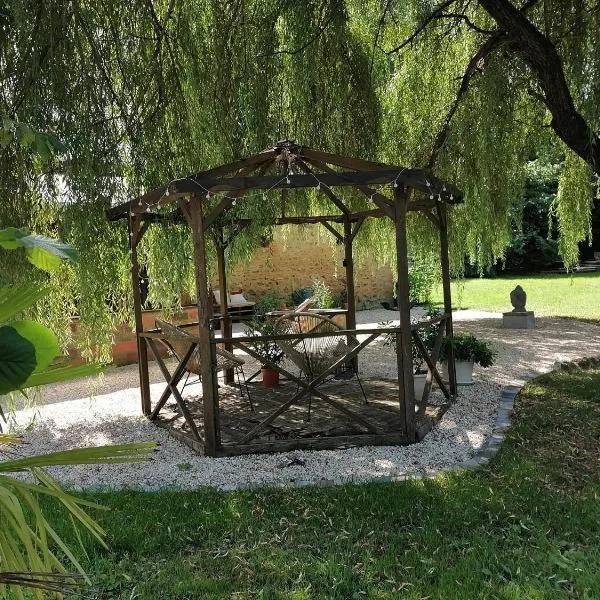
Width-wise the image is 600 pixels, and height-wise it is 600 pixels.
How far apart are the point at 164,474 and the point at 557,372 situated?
5283mm

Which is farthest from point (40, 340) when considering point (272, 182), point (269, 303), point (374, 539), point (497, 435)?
point (269, 303)

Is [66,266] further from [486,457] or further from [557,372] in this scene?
[557,372]

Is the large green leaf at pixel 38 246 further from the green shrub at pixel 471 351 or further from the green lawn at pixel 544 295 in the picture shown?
the green lawn at pixel 544 295

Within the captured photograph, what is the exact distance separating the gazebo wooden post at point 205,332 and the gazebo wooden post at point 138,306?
111 centimetres

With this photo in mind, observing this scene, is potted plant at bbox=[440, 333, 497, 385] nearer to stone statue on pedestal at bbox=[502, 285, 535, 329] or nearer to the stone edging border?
the stone edging border

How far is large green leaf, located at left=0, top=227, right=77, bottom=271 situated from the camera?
0.75 m

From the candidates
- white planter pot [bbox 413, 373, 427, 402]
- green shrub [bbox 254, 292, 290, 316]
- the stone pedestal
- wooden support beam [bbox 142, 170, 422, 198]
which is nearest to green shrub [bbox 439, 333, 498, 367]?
white planter pot [bbox 413, 373, 427, 402]

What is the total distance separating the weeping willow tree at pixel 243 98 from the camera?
509 centimetres

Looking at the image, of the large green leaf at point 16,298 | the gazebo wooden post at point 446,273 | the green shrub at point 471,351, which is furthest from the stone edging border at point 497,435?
the large green leaf at point 16,298

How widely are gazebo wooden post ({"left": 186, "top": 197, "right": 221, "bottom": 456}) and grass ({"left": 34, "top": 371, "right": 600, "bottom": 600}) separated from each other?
1.04 meters

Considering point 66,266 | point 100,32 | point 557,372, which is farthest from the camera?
point 557,372

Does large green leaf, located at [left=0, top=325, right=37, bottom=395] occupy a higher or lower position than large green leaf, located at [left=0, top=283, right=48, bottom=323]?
lower

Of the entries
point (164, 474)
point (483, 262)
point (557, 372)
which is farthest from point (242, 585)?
point (483, 262)

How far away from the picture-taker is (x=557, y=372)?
26.9ft
